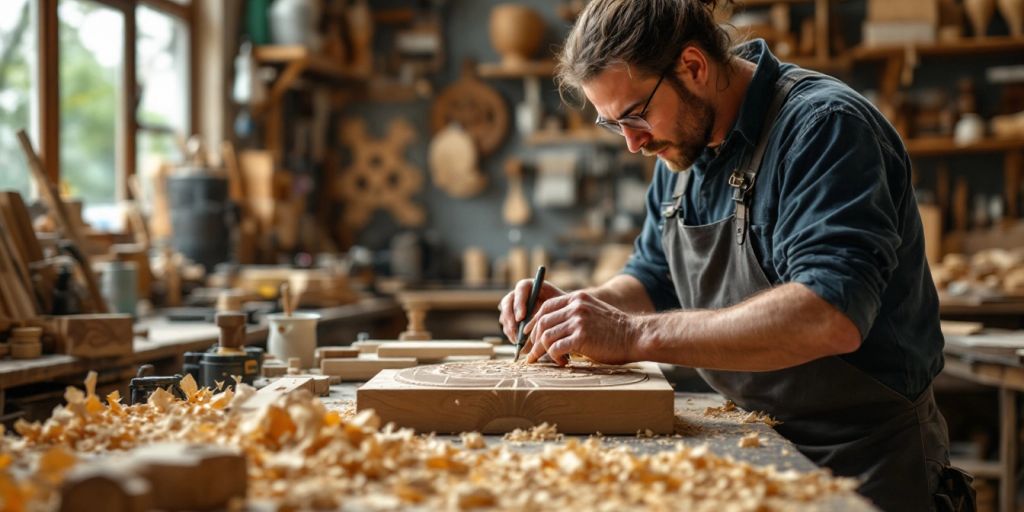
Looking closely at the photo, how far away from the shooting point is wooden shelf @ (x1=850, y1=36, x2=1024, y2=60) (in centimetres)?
645

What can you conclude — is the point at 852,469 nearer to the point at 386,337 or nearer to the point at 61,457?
the point at 61,457

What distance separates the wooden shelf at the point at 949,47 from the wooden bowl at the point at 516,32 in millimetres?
2129

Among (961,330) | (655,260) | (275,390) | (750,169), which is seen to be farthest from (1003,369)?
(275,390)

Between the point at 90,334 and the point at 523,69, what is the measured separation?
461cm

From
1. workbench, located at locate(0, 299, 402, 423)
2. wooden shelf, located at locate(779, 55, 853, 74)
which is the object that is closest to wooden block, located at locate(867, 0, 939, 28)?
wooden shelf, located at locate(779, 55, 853, 74)

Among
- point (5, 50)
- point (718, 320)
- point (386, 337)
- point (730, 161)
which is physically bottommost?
point (386, 337)

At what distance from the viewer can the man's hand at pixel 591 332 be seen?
6.72 ft

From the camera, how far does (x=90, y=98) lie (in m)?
5.13

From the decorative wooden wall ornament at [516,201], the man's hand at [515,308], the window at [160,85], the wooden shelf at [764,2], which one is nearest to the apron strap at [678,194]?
the man's hand at [515,308]

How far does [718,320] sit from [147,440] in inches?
41.1

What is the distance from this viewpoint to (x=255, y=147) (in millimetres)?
6641

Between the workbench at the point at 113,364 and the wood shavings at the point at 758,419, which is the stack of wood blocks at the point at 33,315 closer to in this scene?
the workbench at the point at 113,364

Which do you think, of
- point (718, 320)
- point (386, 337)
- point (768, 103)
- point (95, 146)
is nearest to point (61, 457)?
point (718, 320)

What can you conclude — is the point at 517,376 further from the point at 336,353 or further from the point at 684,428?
the point at 336,353
